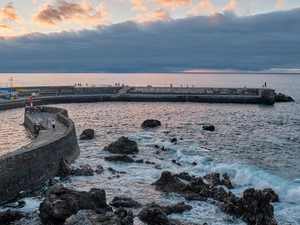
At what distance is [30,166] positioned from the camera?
1905 cm

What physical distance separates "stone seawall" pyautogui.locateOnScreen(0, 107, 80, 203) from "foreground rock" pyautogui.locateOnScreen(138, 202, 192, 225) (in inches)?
294

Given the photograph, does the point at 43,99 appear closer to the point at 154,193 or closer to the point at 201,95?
the point at 201,95

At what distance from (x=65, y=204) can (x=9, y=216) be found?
275cm

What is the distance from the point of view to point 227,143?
3391 cm

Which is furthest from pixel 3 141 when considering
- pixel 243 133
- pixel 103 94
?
pixel 103 94

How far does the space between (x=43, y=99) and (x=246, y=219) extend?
2281 inches

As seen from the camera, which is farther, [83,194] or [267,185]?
[267,185]

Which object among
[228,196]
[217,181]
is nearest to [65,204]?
[228,196]

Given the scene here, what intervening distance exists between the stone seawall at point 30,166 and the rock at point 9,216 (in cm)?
214

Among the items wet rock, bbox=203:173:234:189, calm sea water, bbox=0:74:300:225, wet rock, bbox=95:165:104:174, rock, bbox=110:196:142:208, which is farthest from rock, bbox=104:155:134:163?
rock, bbox=110:196:142:208

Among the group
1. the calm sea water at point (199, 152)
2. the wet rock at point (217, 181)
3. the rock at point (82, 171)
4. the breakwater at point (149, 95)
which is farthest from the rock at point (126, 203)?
the breakwater at point (149, 95)

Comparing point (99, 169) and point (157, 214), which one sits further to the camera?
point (99, 169)

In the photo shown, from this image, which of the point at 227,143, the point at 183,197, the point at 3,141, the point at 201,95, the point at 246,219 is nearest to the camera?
the point at 246,219

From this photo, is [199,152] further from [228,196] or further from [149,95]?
[149,95]
